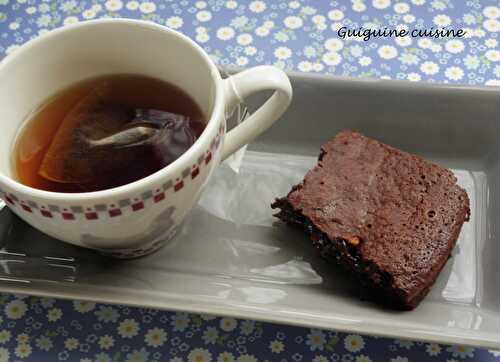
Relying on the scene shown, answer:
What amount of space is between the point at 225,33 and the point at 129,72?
0.55m

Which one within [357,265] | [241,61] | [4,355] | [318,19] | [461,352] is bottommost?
[4,355]

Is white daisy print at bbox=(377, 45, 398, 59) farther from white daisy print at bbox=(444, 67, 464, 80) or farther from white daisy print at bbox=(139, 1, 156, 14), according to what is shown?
white daisy print at bbox=(139, 1, 156, 14)

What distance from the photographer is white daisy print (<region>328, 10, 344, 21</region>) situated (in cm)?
167

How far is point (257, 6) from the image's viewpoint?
5.63 feet

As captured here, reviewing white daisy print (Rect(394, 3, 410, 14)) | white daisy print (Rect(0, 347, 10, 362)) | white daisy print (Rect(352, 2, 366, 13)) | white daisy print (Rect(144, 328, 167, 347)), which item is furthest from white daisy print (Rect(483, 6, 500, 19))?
white daisy print (Rect(0, 347, 10, 362))

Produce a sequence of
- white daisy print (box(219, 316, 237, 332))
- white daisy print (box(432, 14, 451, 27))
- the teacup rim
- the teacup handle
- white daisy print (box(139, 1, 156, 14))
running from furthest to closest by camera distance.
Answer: white daisy print (box(139, 1, 156, 14)) < white daisy print (box(432, 14, 451, 27)) < white daisy print (box(219, 316, 237, 332)) < the teacup handle < the teacup rim

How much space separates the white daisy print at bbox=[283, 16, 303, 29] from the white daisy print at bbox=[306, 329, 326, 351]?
918mm

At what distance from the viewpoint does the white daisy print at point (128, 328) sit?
3.61 feet

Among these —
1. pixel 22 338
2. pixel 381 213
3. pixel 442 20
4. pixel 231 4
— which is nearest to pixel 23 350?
pixel 22 338

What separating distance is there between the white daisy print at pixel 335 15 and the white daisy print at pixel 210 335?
99 centimetres

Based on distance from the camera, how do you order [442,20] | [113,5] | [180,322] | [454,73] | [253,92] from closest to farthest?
[253,92] → [180,322] → [454,73] → [442,20] → [113,5]

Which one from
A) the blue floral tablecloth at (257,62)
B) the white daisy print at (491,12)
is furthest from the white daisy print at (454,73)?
the white daisy print at (491,12)

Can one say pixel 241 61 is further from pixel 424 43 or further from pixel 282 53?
pixel 424 43

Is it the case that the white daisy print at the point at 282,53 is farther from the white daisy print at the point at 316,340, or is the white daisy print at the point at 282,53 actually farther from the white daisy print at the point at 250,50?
the white daisy print at the point at 316,340
